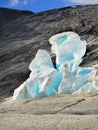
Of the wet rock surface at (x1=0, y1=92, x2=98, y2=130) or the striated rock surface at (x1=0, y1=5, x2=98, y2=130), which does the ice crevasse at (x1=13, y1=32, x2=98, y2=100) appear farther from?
the wet rock surface at (x1=0, y1=92, x2=98, y2=130)

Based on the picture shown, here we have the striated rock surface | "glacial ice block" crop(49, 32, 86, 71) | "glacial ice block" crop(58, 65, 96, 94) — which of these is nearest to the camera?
the striated rock surface

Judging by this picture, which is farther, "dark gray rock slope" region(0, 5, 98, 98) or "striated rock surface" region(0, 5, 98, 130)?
"dark gray rock slope" region(0, 5, 98, 98)

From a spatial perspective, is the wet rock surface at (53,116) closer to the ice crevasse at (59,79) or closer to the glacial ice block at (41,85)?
the ice crevasse at (59,79)

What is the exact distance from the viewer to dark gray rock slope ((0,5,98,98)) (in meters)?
13.9

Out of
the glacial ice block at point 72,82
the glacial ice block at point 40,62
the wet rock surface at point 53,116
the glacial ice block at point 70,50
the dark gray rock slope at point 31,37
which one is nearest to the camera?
the wet rock surface at point 53,116

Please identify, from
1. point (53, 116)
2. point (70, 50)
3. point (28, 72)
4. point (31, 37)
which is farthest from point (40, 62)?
point (31, 37)

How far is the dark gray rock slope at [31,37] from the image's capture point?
13.9 meters

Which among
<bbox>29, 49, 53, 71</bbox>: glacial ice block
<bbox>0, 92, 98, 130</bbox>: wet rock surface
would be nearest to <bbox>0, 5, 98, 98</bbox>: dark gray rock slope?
<bbox>29, 49, 53, 71</bbox>: glacial ice block

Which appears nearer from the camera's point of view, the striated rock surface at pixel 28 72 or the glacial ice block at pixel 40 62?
the striated rock surface at pixel 28 72

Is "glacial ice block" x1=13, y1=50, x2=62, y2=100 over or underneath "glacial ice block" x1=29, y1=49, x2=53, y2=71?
underneath

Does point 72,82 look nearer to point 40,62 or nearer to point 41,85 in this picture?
point 41,85

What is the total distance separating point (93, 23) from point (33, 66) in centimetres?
857

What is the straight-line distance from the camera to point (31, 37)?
2117cm

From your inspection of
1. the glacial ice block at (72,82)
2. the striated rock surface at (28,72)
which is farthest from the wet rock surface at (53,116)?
the glacial ice block at (72,82)
